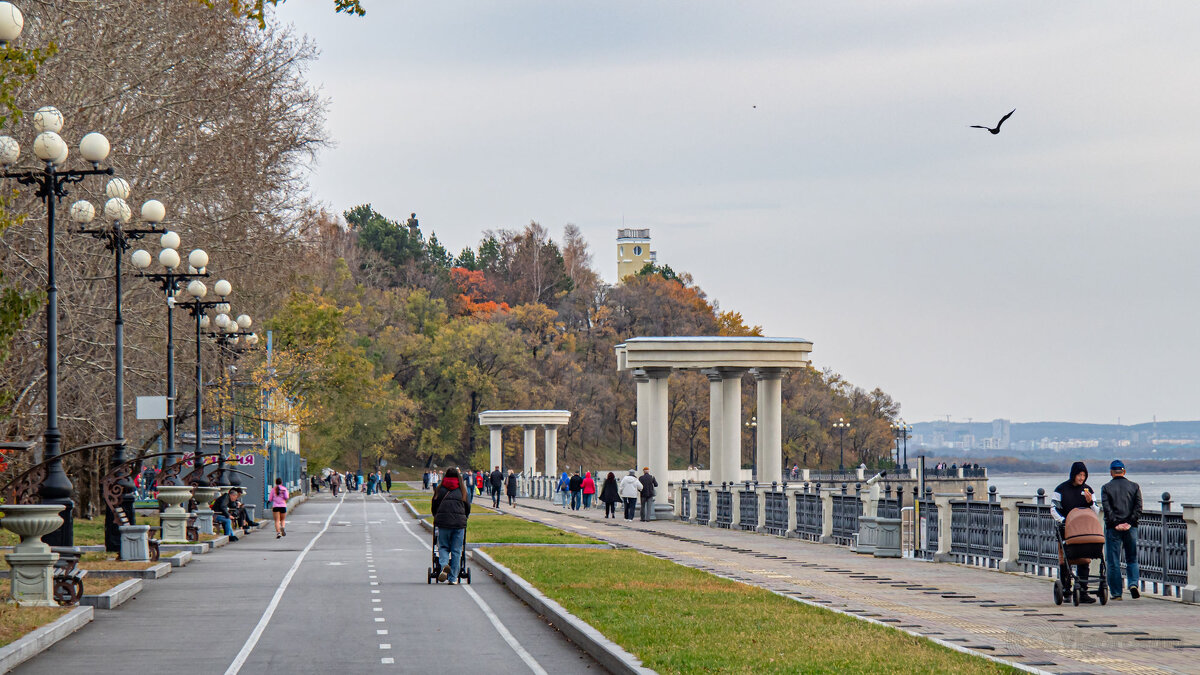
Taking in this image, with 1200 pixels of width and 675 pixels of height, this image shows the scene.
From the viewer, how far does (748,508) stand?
43062mm

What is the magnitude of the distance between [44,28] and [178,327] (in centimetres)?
1395

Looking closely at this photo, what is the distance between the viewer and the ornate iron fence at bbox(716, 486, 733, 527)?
147ft

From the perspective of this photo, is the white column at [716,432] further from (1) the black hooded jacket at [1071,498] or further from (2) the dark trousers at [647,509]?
(1) the black hooded jacket at [1071,498]

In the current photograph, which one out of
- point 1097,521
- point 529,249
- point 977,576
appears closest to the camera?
point 1097,521

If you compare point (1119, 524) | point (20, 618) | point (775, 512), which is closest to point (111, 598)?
point (20, 618)

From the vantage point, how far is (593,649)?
46.1 feet

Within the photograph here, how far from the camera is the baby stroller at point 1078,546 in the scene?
17.6 metres

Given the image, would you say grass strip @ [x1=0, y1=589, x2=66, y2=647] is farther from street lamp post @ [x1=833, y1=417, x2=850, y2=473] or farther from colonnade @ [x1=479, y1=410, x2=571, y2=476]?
street lamp post @ [x1=833, y1=417, x2=850, y2=473]

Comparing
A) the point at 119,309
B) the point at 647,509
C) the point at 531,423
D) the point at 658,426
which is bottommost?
the point at 647,509

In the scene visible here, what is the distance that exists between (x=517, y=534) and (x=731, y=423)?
20.6 meters

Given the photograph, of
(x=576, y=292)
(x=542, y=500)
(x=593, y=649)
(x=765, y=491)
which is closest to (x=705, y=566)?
(x=593, y=649)

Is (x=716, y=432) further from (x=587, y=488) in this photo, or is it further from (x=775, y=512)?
(x=775, y=512)

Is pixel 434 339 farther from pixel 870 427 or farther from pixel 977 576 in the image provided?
pixel 977 576

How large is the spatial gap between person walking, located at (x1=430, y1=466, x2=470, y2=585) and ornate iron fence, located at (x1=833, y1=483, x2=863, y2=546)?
12218 mm
